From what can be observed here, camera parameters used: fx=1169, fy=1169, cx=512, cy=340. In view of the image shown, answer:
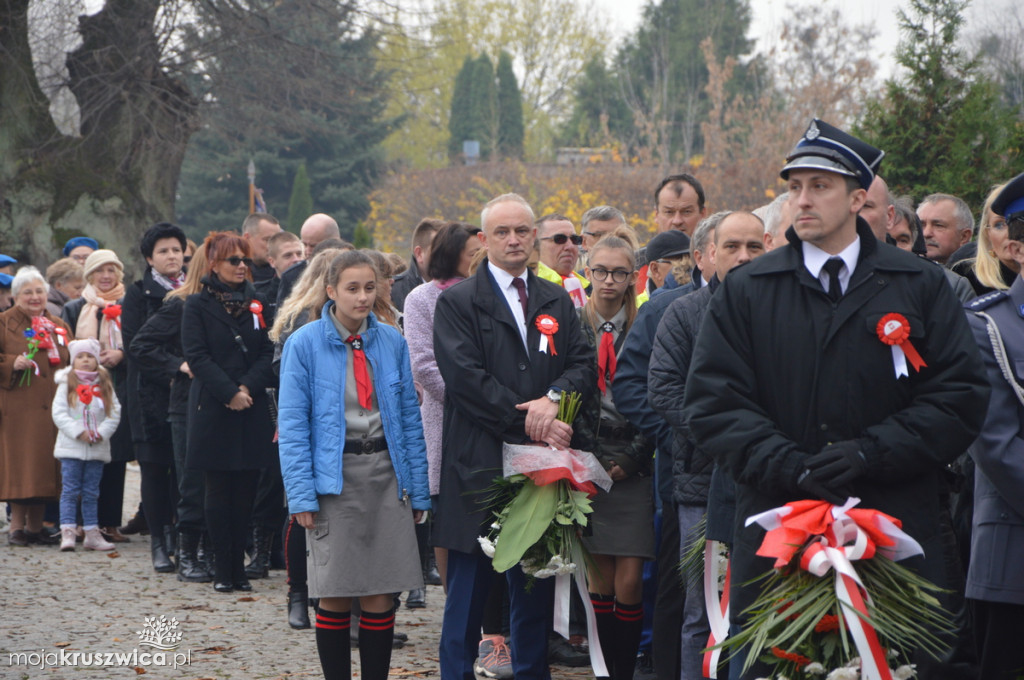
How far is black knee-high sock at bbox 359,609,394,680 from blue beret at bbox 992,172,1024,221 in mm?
Answer: 3171

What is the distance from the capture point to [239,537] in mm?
8328

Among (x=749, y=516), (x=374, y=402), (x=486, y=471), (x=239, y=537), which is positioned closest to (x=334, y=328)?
(x=374, y=402)

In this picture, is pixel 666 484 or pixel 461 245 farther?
pixel 461 245

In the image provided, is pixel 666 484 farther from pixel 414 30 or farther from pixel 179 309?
pixel 414 30

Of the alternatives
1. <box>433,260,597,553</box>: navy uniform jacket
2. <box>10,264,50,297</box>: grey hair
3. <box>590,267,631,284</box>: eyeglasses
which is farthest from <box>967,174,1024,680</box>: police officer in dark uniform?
<box>10,264,50,297</box>: grey hair

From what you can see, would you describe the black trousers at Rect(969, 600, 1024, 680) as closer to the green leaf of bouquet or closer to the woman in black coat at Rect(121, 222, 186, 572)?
the green leaf of bouquet

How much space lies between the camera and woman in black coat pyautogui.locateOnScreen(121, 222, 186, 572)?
896 centimetres

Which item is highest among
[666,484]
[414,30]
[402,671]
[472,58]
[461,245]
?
[472,58]

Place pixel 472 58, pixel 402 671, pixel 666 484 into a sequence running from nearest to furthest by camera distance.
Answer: pixel 666 484
pixel 402 671
pixel 472 58

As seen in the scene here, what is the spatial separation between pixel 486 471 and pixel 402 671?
60.7 inches

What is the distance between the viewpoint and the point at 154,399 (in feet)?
29.8

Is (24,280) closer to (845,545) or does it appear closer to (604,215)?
(604,215)

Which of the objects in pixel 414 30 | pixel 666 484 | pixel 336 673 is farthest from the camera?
pixel 414 30

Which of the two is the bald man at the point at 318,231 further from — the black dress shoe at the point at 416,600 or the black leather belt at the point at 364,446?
the black leather belt at the point at 364,446
